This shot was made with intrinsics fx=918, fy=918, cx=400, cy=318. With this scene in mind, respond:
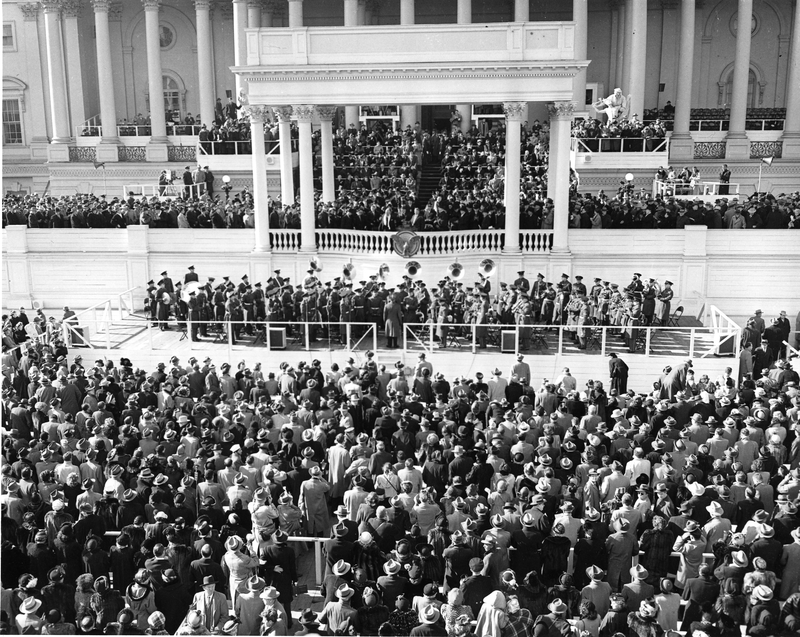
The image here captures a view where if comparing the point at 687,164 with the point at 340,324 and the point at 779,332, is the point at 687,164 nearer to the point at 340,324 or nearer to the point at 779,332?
the point at 779,332

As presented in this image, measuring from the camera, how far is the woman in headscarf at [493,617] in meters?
10.1

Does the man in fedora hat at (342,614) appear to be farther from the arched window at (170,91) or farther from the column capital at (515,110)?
the arched window at (170,91)

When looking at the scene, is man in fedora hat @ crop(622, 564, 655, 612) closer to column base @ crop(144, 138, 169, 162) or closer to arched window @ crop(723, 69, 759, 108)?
column base @ crop(144, 138, 169, 162)

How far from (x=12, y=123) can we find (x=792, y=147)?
44.7 metres

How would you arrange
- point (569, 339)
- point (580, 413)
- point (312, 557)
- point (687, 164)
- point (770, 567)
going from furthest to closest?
point (687, 164) → point (569, 339) → point (580, 413) → point (312, 557) → point (770, 567)

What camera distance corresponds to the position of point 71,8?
5138 centimetres

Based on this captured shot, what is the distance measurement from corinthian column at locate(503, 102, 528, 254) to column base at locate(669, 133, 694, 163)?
18.4 meters

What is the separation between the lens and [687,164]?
149 ft

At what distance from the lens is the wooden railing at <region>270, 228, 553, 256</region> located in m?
29.8

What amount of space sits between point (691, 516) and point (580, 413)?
5680 millimetres

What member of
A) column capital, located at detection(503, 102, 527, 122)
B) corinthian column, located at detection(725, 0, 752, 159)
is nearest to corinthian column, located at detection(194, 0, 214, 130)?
column capital, located at detection(503, 102, 527, 122)

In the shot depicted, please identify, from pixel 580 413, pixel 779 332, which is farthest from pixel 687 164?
pixel 580 413

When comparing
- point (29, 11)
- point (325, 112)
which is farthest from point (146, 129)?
point (325, 112)

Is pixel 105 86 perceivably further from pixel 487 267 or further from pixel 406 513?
pixel 406 513
